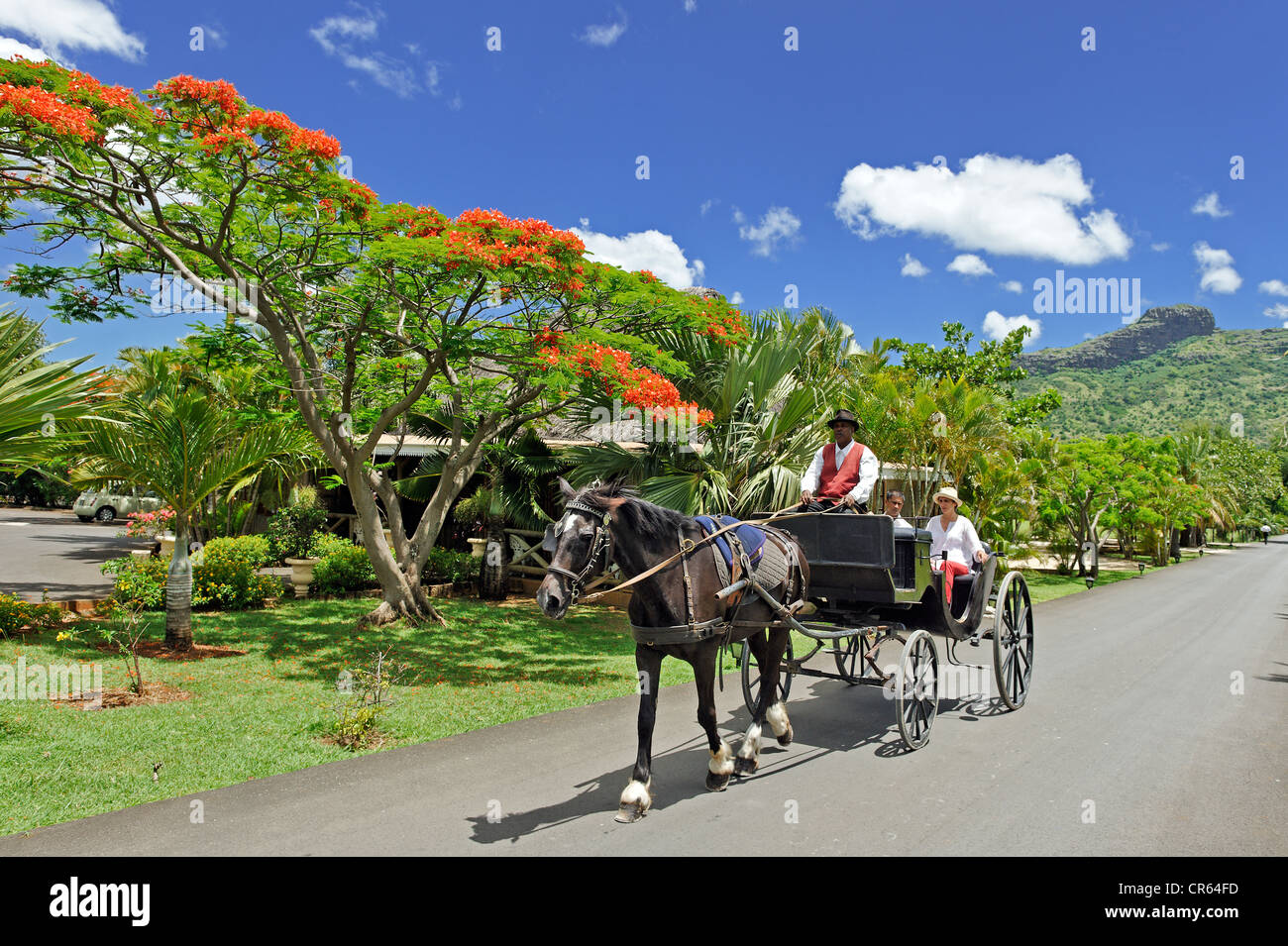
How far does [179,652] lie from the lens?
908 cm

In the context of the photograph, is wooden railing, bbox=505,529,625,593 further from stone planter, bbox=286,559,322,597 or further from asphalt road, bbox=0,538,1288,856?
asphalt road, bbox=0,538,1288,856

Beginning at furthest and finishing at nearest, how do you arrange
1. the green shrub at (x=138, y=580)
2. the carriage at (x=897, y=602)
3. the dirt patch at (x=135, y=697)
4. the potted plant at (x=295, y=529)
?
the potted plant at (x=295, y=529), the green shrub at (x=138, y=580), the dirt patch at (x=135, y=697), the carriage at (x=897, y=602)

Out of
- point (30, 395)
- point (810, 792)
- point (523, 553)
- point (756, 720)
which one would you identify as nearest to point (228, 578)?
point (523, 553)

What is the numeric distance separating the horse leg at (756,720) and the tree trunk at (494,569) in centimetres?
1027

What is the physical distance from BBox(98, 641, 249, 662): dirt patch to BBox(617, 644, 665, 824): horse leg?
→ 6671 millimetres

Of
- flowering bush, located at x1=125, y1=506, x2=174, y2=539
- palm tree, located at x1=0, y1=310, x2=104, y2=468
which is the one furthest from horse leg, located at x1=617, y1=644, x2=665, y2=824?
flowering bush, located at x1=125, y1=506, x2=174, y2=539

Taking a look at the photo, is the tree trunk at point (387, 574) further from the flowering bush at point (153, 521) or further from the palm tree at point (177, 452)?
the flowering bush at point (153, 521)

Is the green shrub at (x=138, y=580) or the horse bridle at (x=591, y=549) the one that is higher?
the horse bridle at (x=591, y=549)

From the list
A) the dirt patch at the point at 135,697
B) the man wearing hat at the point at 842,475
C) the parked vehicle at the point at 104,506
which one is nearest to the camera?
the man wearing hat at the point at 842,475

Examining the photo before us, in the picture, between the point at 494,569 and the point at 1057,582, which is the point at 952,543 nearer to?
the point at 494,569

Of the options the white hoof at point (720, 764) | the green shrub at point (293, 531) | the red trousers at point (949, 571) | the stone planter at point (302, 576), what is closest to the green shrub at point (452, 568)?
the stone planter at point (302, 576)

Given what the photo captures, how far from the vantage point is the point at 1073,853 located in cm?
419

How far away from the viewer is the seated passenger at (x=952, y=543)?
6969 millimetres
